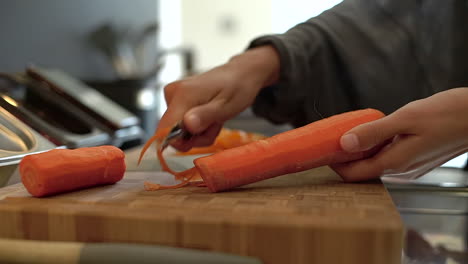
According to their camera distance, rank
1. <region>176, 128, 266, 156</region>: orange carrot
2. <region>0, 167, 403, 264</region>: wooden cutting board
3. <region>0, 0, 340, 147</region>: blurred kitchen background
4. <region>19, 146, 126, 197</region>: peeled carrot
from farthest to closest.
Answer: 1. <region>0, 0, 340, 147</region>: blurred kitchen background
2. <region>176, 128, 266, 156</region>: orange carrot
3. <region>19, 146, 126, 197</region>: peeled carrot
4. <region>0, 167, 403, 264</region>: wooden cutting board

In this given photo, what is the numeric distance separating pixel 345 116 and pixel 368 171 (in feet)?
0.24

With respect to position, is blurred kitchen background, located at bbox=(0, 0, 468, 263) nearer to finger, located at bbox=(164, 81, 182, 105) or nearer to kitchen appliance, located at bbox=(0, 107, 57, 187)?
kitchen appliance, located at bbox=(0, 107, 57, 187)

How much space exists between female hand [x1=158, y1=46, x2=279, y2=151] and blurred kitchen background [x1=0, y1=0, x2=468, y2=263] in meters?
0.12

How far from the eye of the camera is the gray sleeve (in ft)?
2.67

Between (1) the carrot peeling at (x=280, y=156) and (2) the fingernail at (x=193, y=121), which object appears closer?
(1) the carrot peeling at (x=280, y=156)

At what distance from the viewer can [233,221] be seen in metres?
0.41

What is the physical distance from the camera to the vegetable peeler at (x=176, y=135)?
72cm

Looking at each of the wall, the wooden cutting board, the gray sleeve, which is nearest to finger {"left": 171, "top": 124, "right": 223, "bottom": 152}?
the gray sleeve

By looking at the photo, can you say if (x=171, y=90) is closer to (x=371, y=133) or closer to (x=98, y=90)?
(x=371, y=133)

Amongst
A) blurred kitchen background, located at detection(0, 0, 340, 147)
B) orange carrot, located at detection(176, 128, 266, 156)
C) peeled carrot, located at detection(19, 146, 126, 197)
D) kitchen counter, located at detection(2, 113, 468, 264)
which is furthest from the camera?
blurred kitchen background, located at detection(0, 0, 340, 147)

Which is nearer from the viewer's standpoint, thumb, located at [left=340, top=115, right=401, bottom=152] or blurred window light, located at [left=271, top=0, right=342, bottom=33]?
thumb, located at [left=340, top=115, right=401, bottom=152]

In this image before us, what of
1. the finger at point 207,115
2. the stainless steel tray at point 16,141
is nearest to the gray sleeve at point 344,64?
the finger at point 207,115

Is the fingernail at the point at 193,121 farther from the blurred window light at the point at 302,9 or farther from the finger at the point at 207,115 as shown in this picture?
the blurred window light at the point at 302,9

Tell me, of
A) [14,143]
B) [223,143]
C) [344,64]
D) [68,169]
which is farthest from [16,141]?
[344,64]
